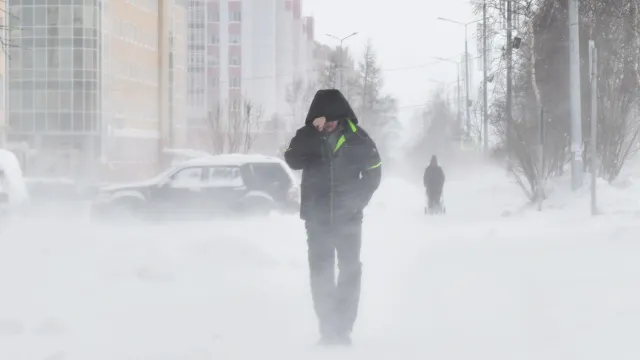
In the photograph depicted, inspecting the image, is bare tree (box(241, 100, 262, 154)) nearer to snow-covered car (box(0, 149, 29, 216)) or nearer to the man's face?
snow-covered car (box(0, 149, 29, 216))

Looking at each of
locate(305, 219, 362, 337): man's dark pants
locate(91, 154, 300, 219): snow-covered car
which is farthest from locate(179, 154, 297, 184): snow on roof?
locate(305, 219, 362, 337): man's dark pants

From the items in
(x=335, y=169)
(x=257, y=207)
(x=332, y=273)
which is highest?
(x=335, y=169)

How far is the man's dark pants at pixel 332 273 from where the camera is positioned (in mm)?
7395

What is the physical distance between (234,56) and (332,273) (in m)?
129

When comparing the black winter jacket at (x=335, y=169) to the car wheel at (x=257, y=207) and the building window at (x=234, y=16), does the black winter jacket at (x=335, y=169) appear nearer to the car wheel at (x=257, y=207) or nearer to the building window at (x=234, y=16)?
the car wheel at (x=257, y=207)

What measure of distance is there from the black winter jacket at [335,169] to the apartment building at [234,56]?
121972 mm

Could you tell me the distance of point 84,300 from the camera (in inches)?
385

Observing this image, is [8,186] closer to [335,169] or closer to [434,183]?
[434,183]

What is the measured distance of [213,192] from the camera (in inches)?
872

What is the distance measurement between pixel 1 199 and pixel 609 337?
14.5 meters

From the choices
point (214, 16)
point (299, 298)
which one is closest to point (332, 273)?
point (299, 298)

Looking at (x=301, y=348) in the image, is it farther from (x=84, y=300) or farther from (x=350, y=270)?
(x=84, y=300)

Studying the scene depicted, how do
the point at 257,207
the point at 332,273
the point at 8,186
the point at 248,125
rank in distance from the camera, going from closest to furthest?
the point at 332,273 < the point at 8,186 < the point at 257,207 < the point at 248,125

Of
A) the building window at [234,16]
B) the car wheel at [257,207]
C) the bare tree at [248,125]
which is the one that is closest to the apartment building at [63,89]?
the bare tree at [248,125]
